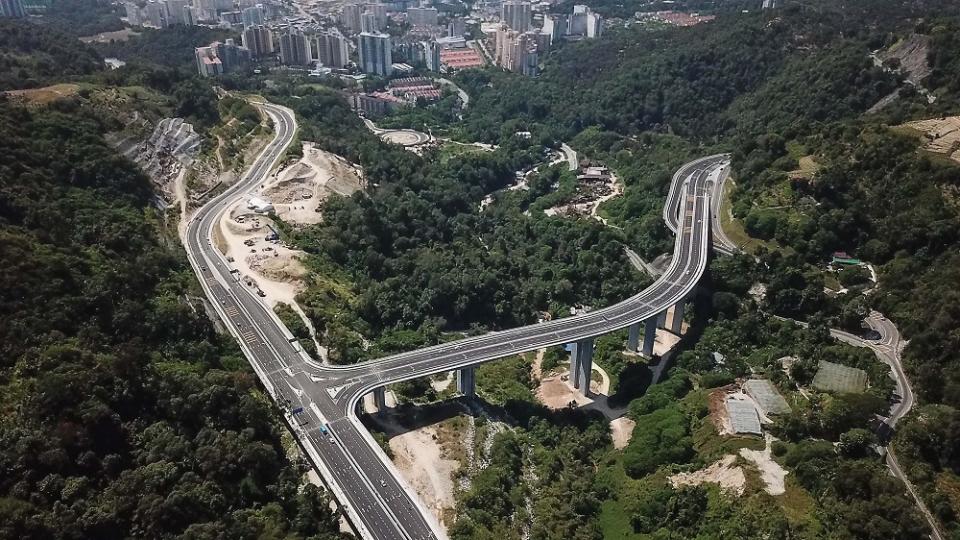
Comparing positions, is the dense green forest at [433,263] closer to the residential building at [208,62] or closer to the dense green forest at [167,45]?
the residential building at [208,62]

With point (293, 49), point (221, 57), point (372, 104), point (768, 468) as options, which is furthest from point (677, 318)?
point (293, 49)

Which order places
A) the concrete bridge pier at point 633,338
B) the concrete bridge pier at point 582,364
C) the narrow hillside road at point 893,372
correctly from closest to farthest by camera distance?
the narrow hillside road at point 893,372, the concrete bridge pier at point 582,364, the concrete bridge pier at point 633,338

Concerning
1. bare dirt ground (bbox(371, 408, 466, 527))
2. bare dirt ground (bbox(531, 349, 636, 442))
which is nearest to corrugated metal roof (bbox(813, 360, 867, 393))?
bare dirt ground (bbox(531, 349, 636, 442))

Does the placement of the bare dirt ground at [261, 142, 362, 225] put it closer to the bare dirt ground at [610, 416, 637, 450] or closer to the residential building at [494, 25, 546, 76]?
the bare dirt ground at [610, 416, 637, 450]

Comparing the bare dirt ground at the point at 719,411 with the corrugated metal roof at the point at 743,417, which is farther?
the bare dirt ground at the point at 719,411

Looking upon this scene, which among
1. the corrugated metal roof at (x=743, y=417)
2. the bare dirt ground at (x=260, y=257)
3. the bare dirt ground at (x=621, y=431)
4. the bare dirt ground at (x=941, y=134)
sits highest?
the bare dirt ground at (x=941, y=134)

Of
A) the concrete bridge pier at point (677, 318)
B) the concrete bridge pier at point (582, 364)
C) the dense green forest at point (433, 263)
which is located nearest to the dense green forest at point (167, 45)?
the dense green forest at point (433, 263)

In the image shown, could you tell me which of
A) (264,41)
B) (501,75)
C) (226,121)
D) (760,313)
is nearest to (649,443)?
(760,313)

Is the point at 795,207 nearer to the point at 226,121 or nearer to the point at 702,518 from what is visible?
the point at 702,518

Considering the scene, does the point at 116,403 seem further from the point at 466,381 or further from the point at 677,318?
the point at 677,318
